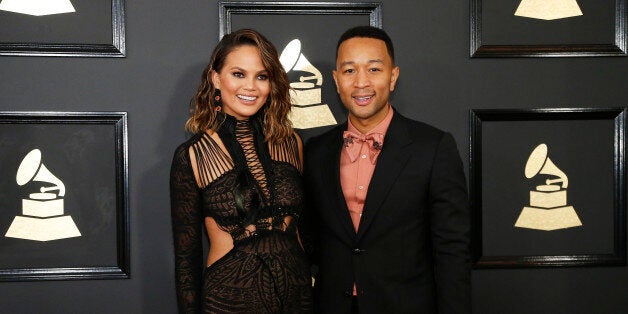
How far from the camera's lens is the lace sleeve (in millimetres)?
1960

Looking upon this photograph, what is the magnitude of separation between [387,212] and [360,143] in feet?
0.88

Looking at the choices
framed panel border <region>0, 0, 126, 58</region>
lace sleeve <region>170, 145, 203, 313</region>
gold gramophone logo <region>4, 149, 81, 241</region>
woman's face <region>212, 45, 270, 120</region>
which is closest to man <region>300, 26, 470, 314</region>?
woman's face <region>212, 45, 270, 120</region>

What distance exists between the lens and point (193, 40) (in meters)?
2.46

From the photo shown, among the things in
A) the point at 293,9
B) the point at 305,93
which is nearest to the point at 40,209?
the point at 305,93

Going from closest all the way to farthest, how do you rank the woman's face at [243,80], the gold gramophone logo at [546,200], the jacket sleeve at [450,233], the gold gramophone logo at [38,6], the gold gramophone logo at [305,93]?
the jacket sleeve at [450,233]
the woman's face at [243,80]
the gold gramophone logo at [38,6]
the gold gramophone logo at [305,93]
the gold gramophone logo at [546,200]

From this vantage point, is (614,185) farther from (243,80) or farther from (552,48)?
(243,80)

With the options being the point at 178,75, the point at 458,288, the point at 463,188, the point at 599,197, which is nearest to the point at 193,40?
the point at 178,75

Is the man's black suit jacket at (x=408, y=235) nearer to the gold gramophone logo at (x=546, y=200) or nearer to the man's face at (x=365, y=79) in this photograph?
the man's face at (x=365, y=79)

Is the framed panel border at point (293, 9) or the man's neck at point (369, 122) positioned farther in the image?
the framed panel border at point (293, 9)

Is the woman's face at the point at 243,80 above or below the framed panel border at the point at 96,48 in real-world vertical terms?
below

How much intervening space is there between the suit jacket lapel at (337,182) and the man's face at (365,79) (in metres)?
0.11

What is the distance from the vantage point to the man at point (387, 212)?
1.90 metres

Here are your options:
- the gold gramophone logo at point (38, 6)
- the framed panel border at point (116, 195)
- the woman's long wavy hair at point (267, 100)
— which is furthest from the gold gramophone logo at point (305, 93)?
the gold gramophone logo at point (38, 6)

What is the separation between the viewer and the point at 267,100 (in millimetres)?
2131
